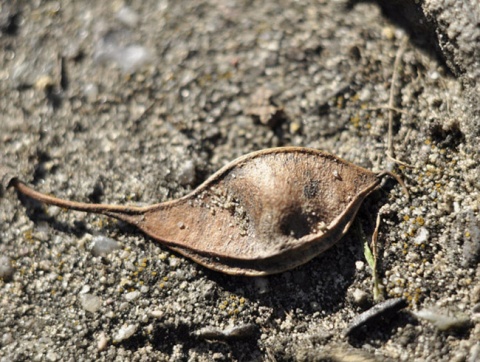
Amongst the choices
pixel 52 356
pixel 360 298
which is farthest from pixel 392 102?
pixel 52 356

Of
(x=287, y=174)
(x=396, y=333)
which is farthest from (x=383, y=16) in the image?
(x=396, y=333)

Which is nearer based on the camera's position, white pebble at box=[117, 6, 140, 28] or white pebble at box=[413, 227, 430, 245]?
white pebble at box=[413, 227, 430, 245]

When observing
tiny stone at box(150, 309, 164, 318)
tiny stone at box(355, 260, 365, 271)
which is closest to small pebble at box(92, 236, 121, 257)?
tiny stone at box(150, 309, 164, 318)

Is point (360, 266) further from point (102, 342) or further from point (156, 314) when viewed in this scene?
point (102, 342)

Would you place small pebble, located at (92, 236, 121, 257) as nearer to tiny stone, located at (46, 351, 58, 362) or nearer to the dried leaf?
the dried leaf

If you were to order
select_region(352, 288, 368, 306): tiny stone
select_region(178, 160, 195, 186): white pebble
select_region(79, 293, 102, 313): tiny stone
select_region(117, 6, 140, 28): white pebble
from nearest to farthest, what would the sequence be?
select_region(352, 288, 368, 306): tiny stone, select_region(79, 293, 102, 313): tiny stone, select_region(178, 160, 195, 186): white pebble, select_region(117, 6, 140, 28): white pebble

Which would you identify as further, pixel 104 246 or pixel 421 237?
pixel 104 246
